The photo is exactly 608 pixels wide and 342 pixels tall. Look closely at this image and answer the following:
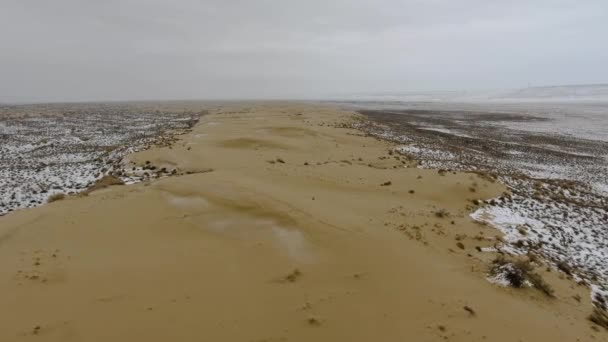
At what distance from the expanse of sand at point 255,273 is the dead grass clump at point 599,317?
0.15 metres

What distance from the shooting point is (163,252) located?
7.46 meters

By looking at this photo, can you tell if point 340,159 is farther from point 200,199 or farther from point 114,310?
point 114,310

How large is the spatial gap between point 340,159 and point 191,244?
13.0 metres

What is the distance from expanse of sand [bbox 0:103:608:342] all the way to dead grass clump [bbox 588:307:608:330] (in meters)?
0.15

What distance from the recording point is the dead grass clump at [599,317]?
6.39 metres

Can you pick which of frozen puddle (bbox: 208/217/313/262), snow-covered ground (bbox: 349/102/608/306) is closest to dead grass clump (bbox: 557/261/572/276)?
snow-covered ground (bbox: 349/102/608/306)

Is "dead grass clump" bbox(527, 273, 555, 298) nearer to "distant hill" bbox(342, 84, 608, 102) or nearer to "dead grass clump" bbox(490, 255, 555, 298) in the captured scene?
"dead grass clump" bbox(490, 255, 555, 298)

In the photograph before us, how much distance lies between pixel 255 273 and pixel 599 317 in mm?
6414

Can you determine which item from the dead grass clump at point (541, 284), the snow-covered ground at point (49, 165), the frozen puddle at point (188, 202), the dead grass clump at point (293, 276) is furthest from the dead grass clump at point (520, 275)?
the snow-covered ground at point (49, 165)

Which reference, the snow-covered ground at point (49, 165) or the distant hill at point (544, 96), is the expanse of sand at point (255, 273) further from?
the distant hill at point (544, 96)

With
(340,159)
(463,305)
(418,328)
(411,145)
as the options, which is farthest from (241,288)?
(411,145)

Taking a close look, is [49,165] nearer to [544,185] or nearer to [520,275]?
[520,275]

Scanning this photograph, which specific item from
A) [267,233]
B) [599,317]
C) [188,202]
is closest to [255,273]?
[267,233]

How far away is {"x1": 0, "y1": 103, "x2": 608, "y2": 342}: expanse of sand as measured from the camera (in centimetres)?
536
